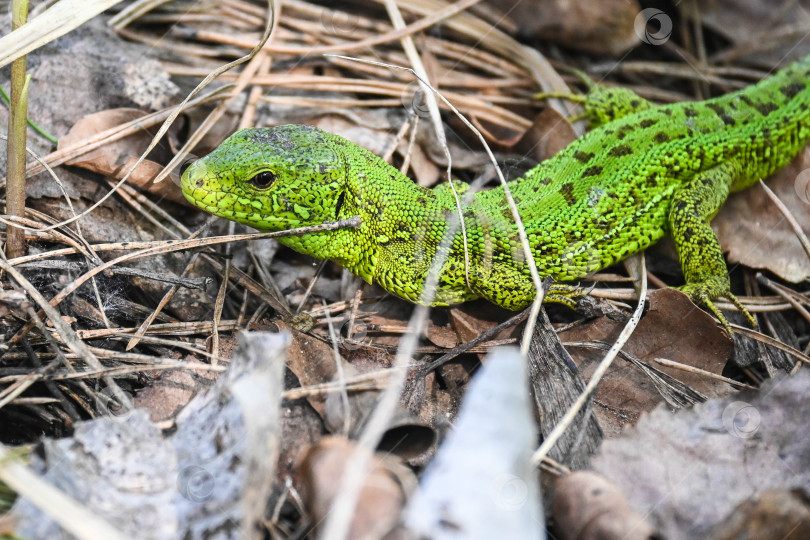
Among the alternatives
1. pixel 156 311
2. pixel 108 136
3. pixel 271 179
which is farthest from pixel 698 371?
pixel 108 136

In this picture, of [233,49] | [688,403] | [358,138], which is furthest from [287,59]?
[688,403]

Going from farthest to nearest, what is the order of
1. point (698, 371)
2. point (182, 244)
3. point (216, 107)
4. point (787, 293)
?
1. point (216, 107)
2. point (787, 293)
3. point (182, 244)
4. point (698, 371)

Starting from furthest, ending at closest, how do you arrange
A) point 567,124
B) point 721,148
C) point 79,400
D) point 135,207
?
1. point 567,124
2. point 721,148
3. point 135,207
4. point 79,400

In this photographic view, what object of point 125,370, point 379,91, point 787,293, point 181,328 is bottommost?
point 181,328

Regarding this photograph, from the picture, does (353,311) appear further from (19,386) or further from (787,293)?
(787,293)

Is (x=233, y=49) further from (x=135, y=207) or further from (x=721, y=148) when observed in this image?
(x=721, y=148)

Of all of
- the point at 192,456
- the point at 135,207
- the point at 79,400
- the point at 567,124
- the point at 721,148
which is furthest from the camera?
the point at 567,124

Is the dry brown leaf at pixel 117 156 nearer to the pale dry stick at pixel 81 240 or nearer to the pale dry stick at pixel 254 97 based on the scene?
the pale dry stick at pixel 81 240

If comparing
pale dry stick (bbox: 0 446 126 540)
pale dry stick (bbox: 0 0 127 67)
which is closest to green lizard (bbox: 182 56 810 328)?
pale dry stick (bbox: 0 0 127 67)
